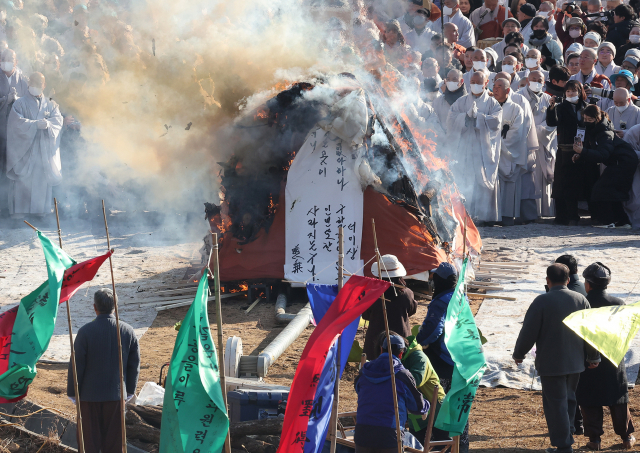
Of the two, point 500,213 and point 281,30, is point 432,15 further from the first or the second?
point 281,30

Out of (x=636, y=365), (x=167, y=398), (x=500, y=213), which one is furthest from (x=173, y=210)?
(x=167, y=398)

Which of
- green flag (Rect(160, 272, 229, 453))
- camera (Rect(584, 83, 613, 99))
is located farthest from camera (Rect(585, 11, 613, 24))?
green flag (Rect(160, 272, 229, 453))

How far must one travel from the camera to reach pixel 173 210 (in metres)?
14.6

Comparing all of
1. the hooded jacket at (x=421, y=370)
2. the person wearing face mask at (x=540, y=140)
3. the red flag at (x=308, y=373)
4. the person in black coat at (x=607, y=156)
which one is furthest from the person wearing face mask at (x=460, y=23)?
the red flag at (x=308, y=373)

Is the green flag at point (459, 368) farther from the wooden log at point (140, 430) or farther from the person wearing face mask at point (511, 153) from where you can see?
the person wearing face mask at point (511, 153)

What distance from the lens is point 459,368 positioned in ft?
14.6

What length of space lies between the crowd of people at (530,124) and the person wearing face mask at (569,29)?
100cm

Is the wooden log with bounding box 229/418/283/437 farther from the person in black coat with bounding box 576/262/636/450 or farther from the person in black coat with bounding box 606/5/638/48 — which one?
the person in black coat with bounding box 606/5/638/48

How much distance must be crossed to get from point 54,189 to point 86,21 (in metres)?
3.32

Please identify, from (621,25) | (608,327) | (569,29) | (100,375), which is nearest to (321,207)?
(100,375)

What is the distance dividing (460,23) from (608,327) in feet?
44.0

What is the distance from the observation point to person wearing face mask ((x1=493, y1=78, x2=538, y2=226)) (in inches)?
539

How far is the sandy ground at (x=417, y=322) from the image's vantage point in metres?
5.84

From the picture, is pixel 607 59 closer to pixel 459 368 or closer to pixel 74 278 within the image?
pixel 459 368
